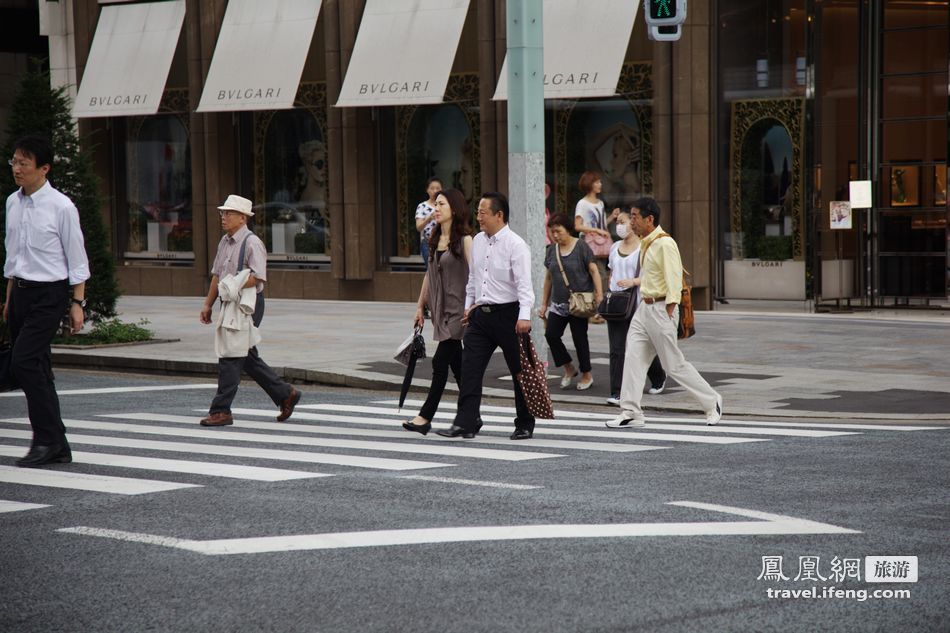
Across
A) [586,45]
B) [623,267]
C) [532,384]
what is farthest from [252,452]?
[586,45]

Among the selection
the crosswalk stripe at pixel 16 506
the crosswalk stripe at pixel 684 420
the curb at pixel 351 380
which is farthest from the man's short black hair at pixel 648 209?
the crosswalk stripe at pixel 16 506

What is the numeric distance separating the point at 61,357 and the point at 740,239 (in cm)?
1056

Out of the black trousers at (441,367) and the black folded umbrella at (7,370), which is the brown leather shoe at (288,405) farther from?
the black folded umbrella at (7,370)

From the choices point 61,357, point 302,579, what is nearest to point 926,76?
point 61,357

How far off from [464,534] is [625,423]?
467 centimetres

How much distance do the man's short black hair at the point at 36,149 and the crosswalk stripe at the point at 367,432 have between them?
9.24 ft

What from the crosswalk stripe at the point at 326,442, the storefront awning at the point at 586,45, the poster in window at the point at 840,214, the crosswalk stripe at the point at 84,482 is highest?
the storefront awning at the point at 586,45

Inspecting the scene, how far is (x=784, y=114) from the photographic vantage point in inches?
872

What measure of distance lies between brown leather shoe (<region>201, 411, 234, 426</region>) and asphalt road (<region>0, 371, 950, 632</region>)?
0.57 m

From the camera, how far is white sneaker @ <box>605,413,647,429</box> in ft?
36.6

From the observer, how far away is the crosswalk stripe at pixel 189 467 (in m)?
8.55

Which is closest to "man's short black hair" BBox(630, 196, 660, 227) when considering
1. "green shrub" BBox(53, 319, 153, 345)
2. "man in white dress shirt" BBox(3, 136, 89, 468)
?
"man in white dress shirt" BBox(3, 136, 89, 468)

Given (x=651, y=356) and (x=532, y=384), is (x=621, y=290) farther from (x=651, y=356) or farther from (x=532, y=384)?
(x=532, y=384)

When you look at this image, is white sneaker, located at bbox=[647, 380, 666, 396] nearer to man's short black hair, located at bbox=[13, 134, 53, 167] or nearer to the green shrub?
man's short black hair, located at bbox=[13, 134, 53, 167]
